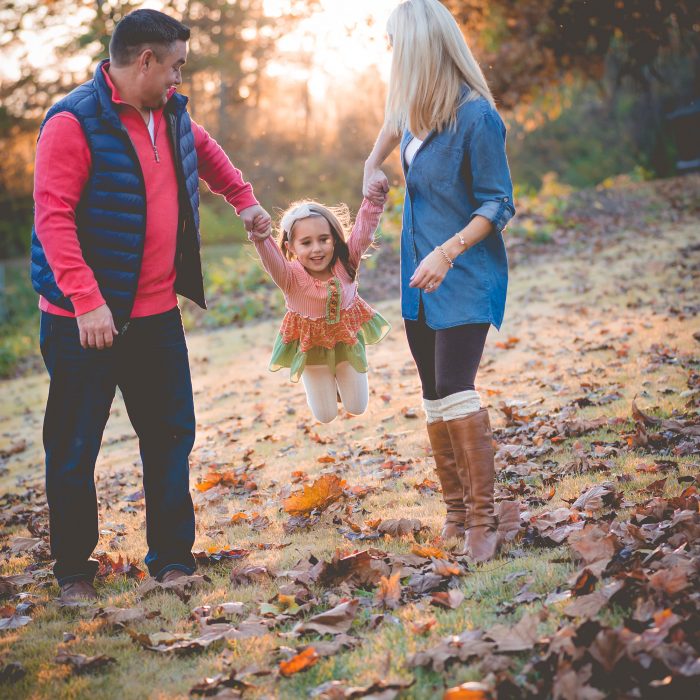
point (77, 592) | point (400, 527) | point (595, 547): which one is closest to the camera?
point (595, 547)

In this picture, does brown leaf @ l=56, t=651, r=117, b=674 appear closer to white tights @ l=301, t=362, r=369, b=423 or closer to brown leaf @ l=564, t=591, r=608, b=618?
brown leaf @ l=564, t=591, r=608, b=618

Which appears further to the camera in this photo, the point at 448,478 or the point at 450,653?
the point at 448,478

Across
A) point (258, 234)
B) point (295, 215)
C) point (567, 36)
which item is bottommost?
point (258, 234)

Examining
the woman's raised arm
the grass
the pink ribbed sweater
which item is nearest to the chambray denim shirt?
the woman's raised arm

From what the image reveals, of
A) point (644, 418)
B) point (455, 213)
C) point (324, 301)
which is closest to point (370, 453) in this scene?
point (324, 301)

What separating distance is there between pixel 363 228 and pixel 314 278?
0.42 metres

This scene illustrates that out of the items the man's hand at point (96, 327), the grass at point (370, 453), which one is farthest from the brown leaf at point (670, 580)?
the man's hand at point (96, 327)

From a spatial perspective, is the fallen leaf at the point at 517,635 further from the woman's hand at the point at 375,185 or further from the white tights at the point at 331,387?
the white tights at the point at 331,387

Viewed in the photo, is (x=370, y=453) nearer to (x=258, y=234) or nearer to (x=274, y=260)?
(x=274, y=260)

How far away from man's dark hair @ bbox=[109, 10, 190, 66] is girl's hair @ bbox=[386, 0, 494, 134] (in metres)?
0.95

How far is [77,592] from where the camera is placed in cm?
362

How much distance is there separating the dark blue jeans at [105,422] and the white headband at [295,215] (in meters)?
1.03

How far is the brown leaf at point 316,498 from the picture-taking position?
15.2 ft

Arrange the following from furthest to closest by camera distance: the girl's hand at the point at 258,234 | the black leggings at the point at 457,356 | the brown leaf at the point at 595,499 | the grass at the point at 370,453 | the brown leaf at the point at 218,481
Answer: the brown leaf at the point at 218,481 < the girl's hand at the point at 258,234 < the brown leaf at the point at 595,499 < the black leggings at the point at 457,356 < the grass at the point at 370,453
